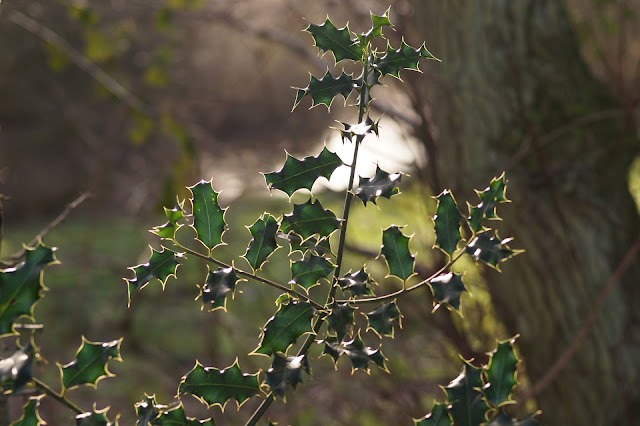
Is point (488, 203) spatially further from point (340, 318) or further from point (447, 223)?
point (340, 318)

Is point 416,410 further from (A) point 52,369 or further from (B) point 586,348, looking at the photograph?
(A) point 52,369

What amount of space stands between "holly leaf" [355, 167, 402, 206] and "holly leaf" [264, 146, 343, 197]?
0.14 ft

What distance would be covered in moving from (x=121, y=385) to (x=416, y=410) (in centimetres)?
292

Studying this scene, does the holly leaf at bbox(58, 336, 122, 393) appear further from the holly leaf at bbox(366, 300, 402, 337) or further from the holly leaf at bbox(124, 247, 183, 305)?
the holly leaf at bbox(366, 300, 402, 337)

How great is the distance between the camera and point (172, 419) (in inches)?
30.9

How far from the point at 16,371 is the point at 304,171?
37cm

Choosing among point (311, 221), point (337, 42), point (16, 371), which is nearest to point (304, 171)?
point (311, 221)

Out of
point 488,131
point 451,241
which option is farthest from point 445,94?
point 451,241

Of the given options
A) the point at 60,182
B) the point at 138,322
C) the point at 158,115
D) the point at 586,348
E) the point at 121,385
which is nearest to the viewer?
the point at 586,348

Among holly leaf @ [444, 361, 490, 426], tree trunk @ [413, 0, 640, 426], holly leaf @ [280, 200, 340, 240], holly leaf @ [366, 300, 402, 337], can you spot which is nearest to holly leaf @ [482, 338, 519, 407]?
holly leaf @ [444, 361, 490, 426]

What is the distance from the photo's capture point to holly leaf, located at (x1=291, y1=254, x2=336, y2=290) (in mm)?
796

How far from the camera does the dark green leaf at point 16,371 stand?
0.64m

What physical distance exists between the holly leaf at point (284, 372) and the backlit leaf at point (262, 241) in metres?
0.11

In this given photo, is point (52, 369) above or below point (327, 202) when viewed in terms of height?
below
